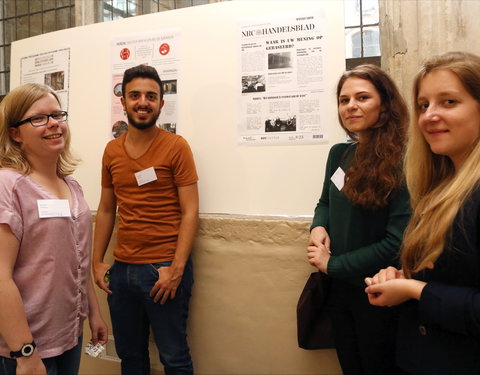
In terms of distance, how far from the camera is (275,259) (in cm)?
210

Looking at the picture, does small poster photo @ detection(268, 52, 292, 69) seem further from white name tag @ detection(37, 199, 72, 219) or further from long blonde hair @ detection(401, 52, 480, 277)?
white name tag @ detection(37, 199, 72, 219)

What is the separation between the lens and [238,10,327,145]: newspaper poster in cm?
205

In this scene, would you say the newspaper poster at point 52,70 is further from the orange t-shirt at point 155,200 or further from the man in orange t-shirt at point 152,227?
the orange t-shirt at point 155,200

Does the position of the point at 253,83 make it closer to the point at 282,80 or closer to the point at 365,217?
the point at 282,80

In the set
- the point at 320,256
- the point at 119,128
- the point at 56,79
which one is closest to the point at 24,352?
the point at 320,256

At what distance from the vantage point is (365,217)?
4.94 feet

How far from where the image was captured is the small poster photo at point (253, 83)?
2.15m

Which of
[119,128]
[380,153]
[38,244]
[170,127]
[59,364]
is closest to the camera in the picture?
[38,244]

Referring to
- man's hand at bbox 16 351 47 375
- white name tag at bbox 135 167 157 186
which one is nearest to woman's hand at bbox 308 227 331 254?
white name tag at bbox 135 167 157 186

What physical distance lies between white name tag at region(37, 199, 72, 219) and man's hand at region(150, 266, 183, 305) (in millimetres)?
698

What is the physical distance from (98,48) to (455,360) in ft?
8.61

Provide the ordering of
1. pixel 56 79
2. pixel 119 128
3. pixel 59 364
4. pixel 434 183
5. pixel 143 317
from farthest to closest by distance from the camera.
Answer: pixel 56 79
pixel 119 128
pixel 143 317
pixel 59 364
pixel 434 183

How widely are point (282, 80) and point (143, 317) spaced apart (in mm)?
1552

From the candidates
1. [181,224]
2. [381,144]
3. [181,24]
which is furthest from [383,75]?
[181,24]
